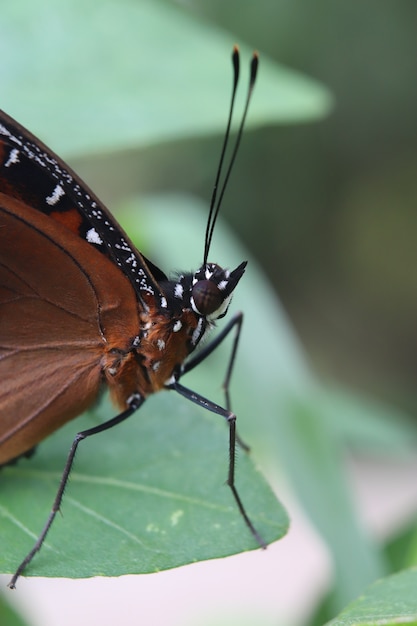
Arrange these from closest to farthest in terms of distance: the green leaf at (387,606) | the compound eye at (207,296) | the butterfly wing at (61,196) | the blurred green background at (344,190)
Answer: the green leaf at (387,606) < the butterfly wing at (61,196) < the compound eye at (207,296) < the blurred green background at (344,190)

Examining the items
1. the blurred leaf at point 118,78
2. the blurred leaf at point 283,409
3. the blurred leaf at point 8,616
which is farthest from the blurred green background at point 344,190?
the blurred leaf at point 8,616

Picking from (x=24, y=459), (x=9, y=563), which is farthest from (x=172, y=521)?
(x=24, y=459)

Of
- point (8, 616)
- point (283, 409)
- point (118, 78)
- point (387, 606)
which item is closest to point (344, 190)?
point (283, 409)

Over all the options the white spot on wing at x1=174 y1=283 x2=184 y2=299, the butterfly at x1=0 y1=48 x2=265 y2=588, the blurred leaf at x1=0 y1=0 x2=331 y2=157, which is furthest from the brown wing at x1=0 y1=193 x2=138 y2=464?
the blurred leaf at x1=0 y1=0 x2=331 y2=157

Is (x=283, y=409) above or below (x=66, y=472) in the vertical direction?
above

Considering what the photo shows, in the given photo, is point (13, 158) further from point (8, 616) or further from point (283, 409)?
point (283, 409)

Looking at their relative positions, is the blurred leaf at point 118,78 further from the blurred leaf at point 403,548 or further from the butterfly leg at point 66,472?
the blurred leaf at point 403,548

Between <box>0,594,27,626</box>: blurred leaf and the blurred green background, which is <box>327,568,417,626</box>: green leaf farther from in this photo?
the blurred green background
